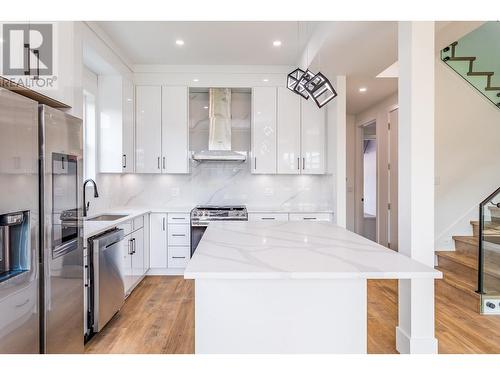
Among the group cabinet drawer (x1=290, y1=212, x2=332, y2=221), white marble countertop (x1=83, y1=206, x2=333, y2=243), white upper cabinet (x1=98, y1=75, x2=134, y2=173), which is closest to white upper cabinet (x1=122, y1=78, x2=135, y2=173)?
white upper cabinet (x1=98, y1=75, x2=134, y2=173)

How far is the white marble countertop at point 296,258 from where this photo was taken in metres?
1.26

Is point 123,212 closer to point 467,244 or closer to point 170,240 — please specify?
point 170,240

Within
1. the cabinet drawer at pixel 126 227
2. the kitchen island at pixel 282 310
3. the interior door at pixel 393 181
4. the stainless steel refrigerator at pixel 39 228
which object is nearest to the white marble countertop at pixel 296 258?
the kitchen island at pixel 282 310

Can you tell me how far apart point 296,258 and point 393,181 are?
14.1 feet

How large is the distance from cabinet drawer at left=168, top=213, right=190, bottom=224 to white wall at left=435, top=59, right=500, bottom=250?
342cm

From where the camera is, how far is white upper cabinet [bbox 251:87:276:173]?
4219mm

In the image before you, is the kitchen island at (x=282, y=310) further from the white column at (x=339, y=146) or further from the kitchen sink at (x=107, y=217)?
the white column at (x=339, y=146)

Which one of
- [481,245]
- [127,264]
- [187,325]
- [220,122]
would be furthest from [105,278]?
[481,245]

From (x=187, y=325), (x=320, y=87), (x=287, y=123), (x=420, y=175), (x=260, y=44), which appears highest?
(x=260, y=44)

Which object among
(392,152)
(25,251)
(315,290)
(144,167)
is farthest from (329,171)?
(25,251)

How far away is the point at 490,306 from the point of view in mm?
2883

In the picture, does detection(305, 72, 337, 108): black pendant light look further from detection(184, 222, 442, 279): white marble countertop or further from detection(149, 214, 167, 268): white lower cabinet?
detection(149, 214, 167, 268): white lower cabinet
